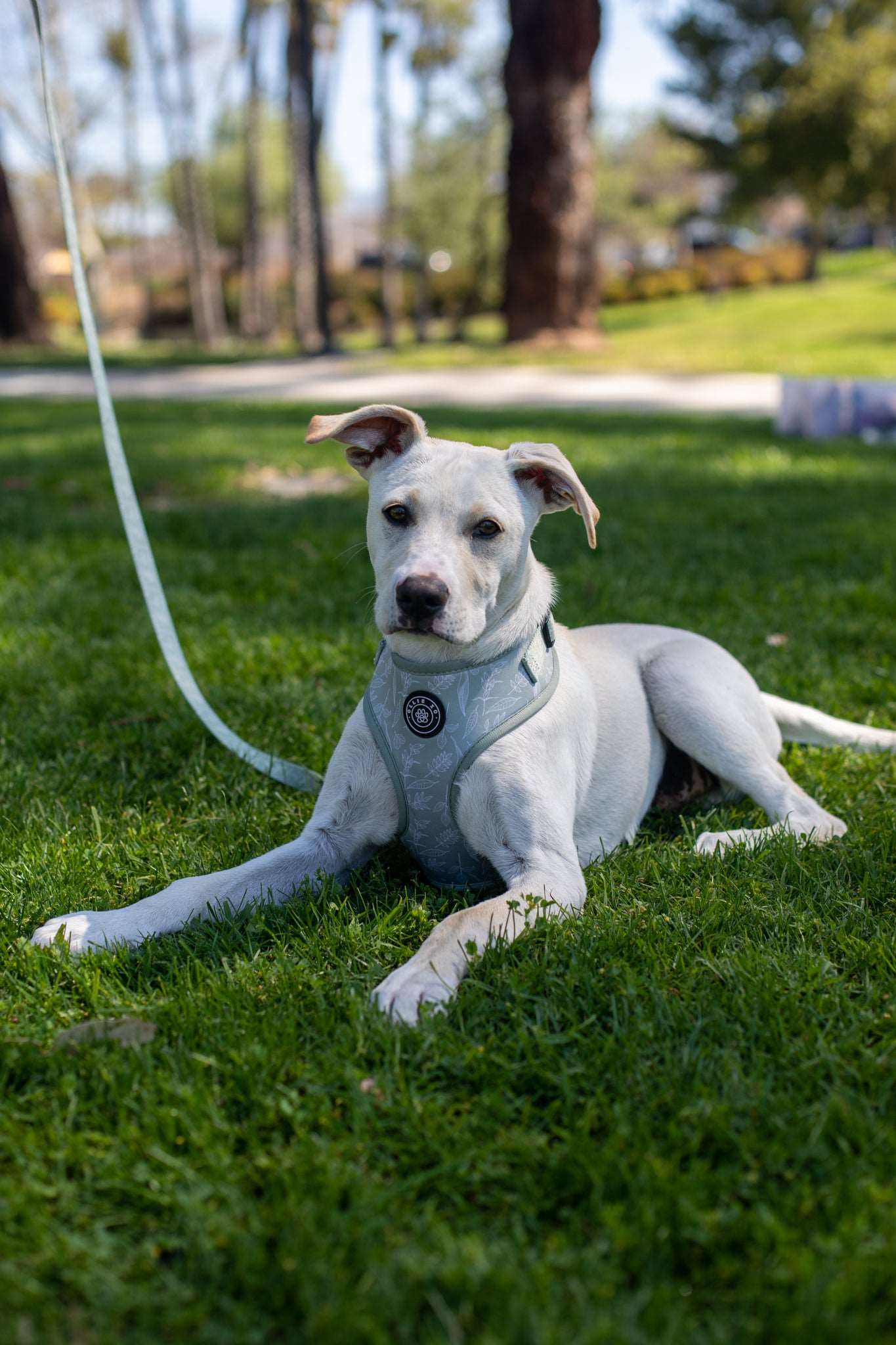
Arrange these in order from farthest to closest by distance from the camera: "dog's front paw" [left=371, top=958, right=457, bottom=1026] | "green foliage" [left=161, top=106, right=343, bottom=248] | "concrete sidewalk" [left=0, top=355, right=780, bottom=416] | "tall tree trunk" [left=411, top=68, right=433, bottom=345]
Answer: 1. "green foliage" [left=161, top=106, right=343, bottom=248]
2. "tall tree trunk" [left=411, top=68, right=433, bottom=345]
3. "concrete sidewalk" [left=0, top=355, right=780, bottom=416]
4. "dog's front paw" [left=371, top=958, right=457, bottom=1026]

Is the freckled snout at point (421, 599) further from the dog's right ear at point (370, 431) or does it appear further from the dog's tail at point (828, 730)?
the dog's tail at point (828, 730)

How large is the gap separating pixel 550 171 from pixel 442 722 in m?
17.4

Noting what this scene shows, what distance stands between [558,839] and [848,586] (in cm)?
386

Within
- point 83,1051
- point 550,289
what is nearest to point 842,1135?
point 83,1051

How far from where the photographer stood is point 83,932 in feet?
9.70

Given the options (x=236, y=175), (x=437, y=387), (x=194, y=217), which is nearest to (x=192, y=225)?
(x=194, y=217)

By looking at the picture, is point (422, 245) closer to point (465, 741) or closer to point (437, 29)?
point (437, 29)

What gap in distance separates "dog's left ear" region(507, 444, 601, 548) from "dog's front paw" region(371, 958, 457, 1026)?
1.26 metres

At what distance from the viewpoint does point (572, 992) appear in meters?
2.70

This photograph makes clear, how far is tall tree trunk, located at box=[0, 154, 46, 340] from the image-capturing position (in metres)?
26.3

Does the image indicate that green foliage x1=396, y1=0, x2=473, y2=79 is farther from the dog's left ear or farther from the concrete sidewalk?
the dog's left ear

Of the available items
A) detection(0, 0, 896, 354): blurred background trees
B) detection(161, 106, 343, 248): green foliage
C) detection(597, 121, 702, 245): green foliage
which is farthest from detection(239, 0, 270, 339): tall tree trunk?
detection(161, 106, 343, 248): green foliage

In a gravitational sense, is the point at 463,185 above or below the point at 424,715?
above

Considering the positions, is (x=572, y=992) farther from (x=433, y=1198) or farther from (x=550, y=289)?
(x=550, y=289)
